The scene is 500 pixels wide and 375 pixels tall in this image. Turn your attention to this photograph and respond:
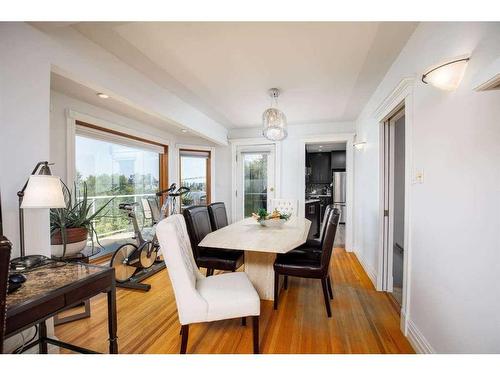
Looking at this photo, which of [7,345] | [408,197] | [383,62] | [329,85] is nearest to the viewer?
[7,345]

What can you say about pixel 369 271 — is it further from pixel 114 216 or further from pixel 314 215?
pixel 114 216

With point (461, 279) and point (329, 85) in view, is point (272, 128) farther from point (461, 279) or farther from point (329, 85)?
point (461, 279)

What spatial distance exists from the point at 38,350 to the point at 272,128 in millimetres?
2742

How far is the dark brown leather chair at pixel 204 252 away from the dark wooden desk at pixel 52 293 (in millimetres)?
1039

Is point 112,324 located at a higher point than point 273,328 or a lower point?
higher

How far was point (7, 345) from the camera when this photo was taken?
1.36 m

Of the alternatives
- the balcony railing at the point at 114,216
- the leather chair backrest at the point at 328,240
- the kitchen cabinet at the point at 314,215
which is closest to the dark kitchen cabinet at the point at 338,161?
the kitchen cabinet at the point at 314,215

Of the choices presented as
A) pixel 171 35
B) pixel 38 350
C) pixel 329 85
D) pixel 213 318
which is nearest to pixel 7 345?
pixel 38 350

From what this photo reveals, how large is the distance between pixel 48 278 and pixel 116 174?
8.81 ft

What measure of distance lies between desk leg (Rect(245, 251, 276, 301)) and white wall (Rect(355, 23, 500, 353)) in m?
1.20

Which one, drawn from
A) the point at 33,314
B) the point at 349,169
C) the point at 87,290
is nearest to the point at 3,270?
the point at 33,314

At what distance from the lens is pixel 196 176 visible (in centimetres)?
494

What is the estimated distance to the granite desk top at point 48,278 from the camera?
98 cm

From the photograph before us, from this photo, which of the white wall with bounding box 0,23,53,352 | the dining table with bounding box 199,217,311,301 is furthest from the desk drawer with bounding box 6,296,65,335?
the dining table with bounding box 199,217,311,301
